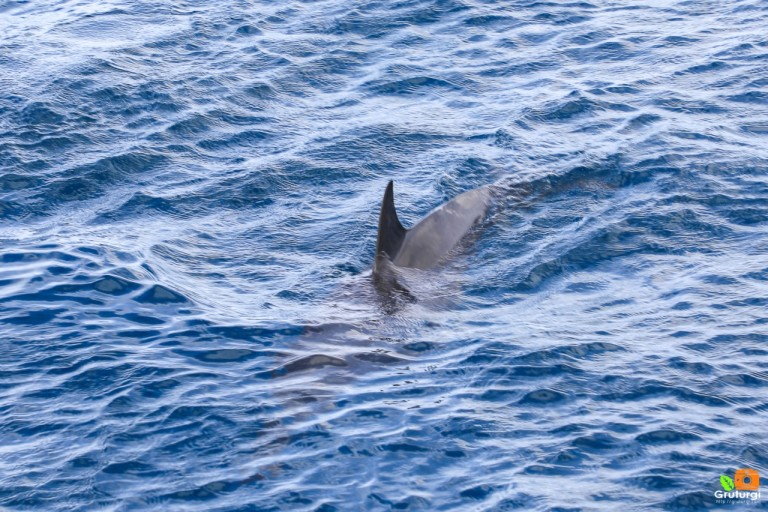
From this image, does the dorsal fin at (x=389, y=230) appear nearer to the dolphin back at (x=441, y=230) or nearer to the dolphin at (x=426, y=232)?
the dolphin at (x=426, y=232)

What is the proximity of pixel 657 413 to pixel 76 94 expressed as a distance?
12.2 meters

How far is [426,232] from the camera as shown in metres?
12.7

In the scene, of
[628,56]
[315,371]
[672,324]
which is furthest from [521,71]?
[315,371]

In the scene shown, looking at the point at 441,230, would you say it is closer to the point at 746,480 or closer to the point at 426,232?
the point at 426,232

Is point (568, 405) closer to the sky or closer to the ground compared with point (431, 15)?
closer to the ground

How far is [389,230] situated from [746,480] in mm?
4962

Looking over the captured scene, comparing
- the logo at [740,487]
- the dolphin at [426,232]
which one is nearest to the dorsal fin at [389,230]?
the dolphin at [426,232]

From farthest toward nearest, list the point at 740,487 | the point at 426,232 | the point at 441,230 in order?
the point at 441,230, the point at 426,232, the point at 740,487

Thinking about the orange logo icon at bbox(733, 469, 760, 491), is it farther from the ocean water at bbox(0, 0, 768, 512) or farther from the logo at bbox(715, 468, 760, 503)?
the ocean water at bbox(0, 0, 768, 512)

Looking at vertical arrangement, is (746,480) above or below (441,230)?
below

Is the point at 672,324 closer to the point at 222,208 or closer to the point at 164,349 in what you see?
the point at 164,349

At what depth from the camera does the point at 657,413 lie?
951 centimetres

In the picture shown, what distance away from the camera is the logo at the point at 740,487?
8.30 meters

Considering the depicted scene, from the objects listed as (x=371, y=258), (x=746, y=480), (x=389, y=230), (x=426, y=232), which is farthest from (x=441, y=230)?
(x=746, y=480)
